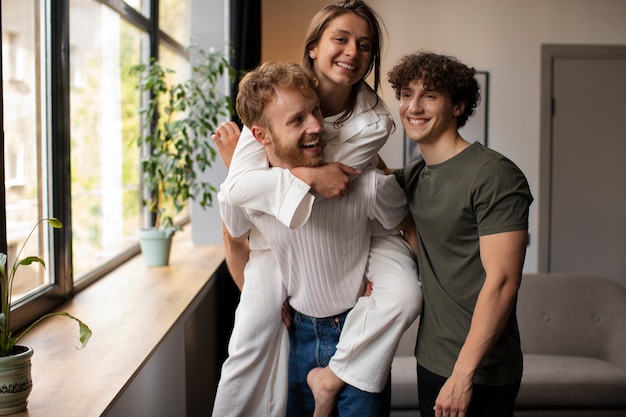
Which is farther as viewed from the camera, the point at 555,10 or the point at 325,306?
the point at 555,10

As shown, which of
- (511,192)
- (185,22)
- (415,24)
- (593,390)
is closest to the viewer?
(511,192)

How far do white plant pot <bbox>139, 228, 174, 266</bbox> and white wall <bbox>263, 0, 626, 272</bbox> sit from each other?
88.3 inches

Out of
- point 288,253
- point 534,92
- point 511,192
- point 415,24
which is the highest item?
point 415,24

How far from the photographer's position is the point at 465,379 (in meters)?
1.60

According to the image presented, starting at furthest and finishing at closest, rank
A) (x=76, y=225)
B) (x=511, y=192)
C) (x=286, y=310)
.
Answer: (x=76, y=225)
(x=286, y=310)
(x=511, y=192)

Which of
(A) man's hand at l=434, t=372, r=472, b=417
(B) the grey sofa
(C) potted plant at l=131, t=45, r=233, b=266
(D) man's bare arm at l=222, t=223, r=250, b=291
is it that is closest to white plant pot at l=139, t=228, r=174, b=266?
(C) potted plant at l=131, t=45, r=233, b=266

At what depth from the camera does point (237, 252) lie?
6.44 feet

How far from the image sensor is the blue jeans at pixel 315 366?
1.80m

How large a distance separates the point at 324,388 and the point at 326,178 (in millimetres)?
601

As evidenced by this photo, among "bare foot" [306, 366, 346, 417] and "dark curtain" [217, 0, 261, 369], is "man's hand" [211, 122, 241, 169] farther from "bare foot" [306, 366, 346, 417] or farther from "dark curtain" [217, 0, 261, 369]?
"dark curtain" [217, 0, 261, 369]

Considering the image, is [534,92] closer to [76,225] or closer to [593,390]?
[593,390]

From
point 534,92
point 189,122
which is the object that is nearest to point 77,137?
point 189,122

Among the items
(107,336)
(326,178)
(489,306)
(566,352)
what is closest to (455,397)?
(489,306)

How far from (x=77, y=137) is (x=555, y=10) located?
399cm
